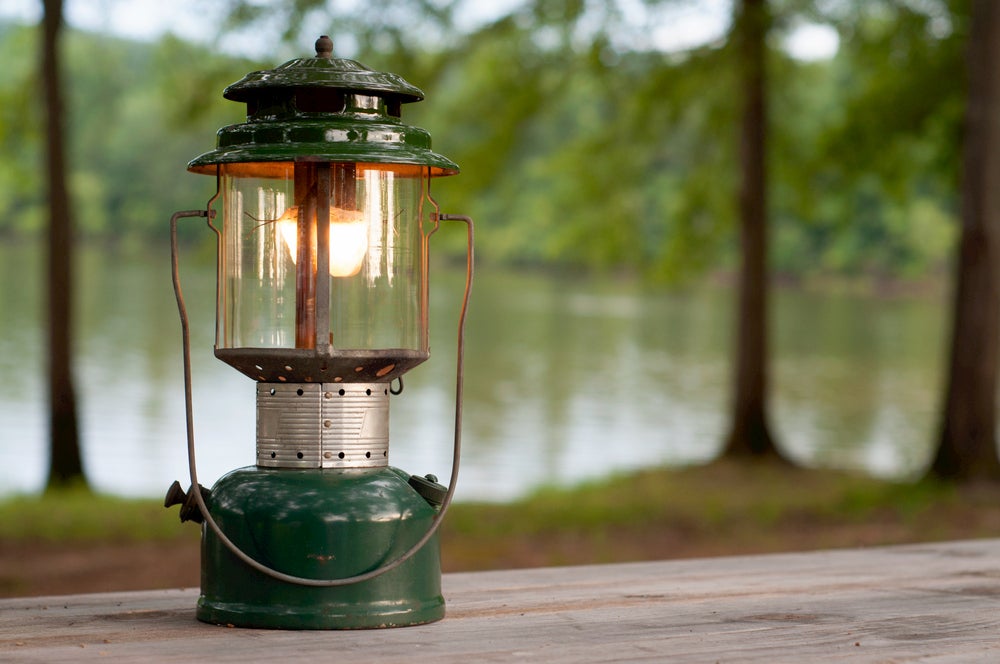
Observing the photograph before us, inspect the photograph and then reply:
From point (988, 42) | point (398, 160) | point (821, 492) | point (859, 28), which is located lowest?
point (821, 492)

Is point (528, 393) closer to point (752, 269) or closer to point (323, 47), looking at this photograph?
point (752, 269)

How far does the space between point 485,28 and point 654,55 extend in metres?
1.51

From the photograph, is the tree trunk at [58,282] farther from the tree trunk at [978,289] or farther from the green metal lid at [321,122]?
the green metal lid at [321,122]

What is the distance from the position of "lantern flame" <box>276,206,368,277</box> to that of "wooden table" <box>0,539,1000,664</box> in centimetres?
67

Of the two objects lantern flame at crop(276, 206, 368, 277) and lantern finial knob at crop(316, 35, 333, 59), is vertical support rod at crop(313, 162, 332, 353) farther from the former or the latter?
lantern finial knob at crop(316, 35, 333, 59)

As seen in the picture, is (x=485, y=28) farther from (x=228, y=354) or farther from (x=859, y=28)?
(x=228, y=354)

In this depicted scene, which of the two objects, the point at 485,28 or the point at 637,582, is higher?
the point at 485,28

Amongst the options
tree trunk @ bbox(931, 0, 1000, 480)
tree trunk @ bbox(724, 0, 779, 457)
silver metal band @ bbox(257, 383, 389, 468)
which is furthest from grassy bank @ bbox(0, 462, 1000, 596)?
silver metal band @ bbox(257, 383, 389, 468)

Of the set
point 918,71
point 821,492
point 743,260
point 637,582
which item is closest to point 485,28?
point 743,260

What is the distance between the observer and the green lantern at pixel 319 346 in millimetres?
2342

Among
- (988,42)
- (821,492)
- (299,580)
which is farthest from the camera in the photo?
(821,492)

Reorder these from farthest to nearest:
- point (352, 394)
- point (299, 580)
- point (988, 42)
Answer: point (988, 42) → point (352, 394) → point (299, 580)

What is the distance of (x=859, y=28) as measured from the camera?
37.2 ft

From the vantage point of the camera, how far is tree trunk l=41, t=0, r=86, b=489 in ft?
29.9
